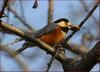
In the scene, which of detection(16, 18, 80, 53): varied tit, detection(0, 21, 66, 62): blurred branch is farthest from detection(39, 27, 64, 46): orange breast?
detection(0, 21, 66, 62): blurred branch

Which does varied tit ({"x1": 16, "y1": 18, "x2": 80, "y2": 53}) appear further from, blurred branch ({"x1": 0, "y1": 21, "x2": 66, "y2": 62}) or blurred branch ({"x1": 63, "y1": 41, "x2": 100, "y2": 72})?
blurred branch ({"x1": 63, "y1": 41, "x2": 100, "y2": 72})

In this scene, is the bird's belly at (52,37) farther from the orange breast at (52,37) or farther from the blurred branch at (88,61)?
the blurred branch at (88,61)

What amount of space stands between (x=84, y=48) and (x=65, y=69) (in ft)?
5.98

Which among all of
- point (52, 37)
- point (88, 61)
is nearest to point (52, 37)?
point (52, 37)

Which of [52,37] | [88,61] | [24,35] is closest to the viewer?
[88,61]

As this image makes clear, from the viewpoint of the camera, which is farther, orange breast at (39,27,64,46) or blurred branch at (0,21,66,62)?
orange breast at (39,27,64,46)

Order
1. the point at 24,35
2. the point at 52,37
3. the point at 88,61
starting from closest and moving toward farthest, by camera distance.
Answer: the point at 88,61 → the point at 24,35 → the point at 52,37

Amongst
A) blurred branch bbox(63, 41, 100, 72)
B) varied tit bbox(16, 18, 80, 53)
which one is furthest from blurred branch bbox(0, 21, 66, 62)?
varied tit bbox(16, 18, 80, 53)

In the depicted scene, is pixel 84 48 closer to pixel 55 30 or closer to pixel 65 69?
pixel 55 30

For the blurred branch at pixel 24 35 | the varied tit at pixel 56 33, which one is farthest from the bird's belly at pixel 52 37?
the blurred branch at pixel 24 35

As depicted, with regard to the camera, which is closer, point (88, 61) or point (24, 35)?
point (88, 61)

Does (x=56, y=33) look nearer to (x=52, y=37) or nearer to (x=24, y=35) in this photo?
A: (x=52, y=37)

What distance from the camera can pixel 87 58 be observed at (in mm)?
1636

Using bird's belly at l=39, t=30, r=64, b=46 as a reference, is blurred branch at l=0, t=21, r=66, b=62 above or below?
above
